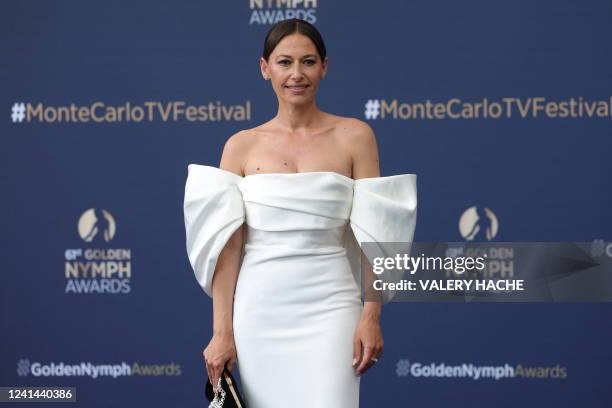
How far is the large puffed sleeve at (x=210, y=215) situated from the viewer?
3.26 metres

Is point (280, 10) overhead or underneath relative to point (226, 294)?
overhead

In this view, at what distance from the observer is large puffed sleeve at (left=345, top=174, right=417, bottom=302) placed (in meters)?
3.22

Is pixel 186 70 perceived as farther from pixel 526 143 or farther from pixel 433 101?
pixel 526 143

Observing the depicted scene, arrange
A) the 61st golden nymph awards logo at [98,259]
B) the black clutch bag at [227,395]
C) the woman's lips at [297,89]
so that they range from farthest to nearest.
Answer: the 61st golden nymph awards logo at [98,259], the woman's lips at [297,89], the black clutch bag at [227,395]

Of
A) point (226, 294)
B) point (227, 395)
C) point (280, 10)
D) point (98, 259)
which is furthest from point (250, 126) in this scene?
point (227, 395)

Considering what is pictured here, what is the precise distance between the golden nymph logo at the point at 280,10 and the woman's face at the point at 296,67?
2144mm

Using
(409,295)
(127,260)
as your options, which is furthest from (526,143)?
(127,260)

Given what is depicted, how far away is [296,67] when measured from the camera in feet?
10.7

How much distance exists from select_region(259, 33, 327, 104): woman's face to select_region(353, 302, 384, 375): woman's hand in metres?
0.68

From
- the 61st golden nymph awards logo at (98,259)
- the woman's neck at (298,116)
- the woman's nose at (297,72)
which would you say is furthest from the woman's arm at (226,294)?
the 61st golden nymph awards logo at (98,259)

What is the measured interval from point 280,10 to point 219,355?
2.62m

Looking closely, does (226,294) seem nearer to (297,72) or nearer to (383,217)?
(383,217)

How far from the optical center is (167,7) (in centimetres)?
553

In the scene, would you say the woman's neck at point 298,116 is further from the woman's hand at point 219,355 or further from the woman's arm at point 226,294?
the woman's hand at point 219,355
